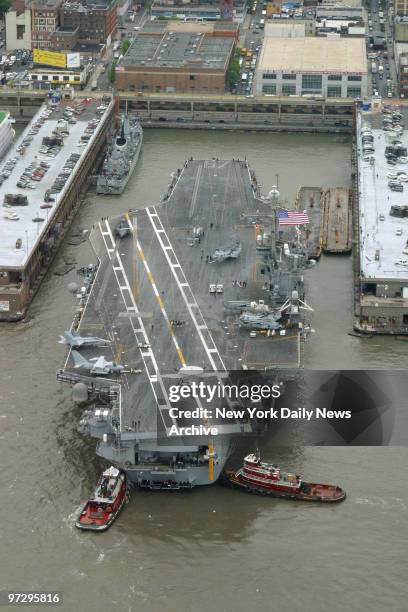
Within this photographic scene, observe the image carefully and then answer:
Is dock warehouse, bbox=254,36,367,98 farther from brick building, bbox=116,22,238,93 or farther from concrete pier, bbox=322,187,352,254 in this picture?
concrete pier, bbox=322,187,352,254

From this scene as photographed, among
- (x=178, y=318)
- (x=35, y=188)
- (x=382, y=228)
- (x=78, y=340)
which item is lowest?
(x=35, y=188)

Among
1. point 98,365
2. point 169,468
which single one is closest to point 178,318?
point 98,365

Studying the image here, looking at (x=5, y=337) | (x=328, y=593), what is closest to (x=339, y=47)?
(x=5, y=337)

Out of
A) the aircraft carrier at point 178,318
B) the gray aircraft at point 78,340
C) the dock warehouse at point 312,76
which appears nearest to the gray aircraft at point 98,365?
the aircraft carrier at point 178,318

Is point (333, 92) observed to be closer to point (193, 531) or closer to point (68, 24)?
point (68, 24)

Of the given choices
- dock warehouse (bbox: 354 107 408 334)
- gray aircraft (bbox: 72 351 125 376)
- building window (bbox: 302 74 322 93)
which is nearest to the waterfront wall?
building window (bbox: 302 74 322 93)

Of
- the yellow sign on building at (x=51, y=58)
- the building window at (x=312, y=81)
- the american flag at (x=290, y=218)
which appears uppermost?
the american flag at (x=290, y=218)

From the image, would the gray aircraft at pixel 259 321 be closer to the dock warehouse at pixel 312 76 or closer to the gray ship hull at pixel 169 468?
the gray ship hull at pixel 169 468
